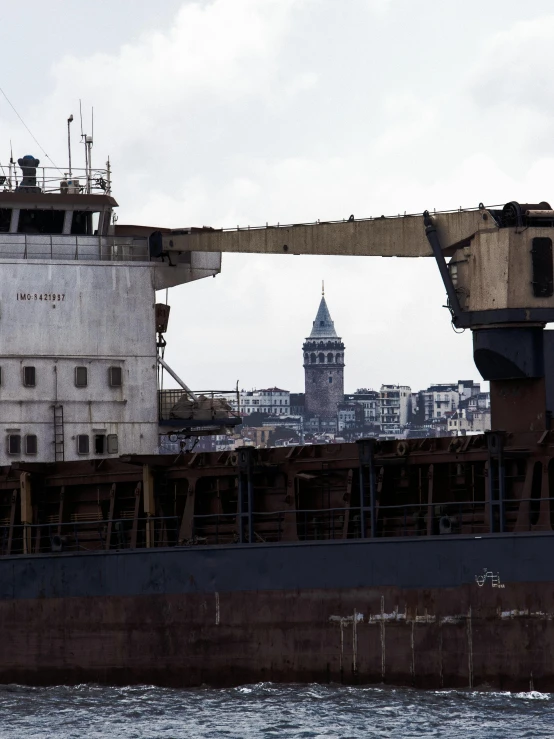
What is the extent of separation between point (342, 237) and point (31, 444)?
9.19 meters

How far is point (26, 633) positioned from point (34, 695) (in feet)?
5.43

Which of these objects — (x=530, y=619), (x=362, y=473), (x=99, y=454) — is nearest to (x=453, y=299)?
(x=362, y=473)

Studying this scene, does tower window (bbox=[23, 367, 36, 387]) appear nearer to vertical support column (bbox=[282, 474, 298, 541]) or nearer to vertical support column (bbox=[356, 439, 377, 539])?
vertical support column (bbox=[282, 474, 298, 541])

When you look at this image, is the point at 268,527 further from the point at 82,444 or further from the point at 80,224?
the point at 80,224

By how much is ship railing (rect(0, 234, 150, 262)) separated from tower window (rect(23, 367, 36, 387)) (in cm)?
292

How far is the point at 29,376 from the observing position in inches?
1534

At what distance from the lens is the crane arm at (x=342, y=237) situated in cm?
3469

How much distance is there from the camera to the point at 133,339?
39781 mm

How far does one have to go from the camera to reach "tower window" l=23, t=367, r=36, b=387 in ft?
128

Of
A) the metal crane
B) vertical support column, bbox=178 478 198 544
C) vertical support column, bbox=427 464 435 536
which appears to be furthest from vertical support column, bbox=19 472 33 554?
the metal crane

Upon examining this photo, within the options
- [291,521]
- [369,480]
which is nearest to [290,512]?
[291,521]

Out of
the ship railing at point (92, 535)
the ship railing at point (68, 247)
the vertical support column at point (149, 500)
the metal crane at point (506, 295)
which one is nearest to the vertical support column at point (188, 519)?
the ship railing at point (92, 535)

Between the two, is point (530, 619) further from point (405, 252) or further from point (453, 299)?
point (405, 252)

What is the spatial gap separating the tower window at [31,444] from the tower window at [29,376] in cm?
129
